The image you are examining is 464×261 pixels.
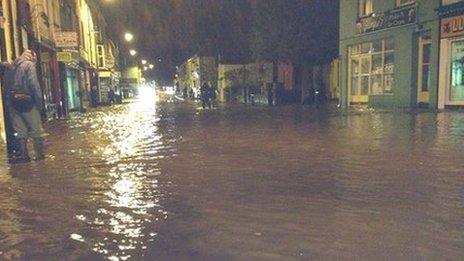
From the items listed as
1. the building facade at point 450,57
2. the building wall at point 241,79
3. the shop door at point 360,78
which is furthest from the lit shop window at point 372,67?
the building wall at point 241,79

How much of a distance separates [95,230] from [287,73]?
37878 millimetres

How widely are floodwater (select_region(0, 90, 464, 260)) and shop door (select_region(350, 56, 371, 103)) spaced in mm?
14342

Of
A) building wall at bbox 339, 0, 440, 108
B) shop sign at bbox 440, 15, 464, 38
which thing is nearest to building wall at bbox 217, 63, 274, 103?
building wall at bbox 339, 0, 440, 108

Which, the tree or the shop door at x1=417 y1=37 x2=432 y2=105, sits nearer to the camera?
the shop door at x1=417 y1=37 x2=432 y2=105

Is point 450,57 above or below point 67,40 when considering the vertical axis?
below

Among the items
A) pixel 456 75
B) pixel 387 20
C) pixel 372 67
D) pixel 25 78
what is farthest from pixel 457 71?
pixel 25 78

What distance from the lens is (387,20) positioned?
20953 mm

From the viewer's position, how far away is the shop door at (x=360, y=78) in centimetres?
2339

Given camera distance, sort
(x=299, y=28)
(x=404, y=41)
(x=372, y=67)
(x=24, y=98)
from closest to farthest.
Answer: (x=24, y=98)
(x=404, y=41)
(x=372, y=67)
(x=299, y=28)

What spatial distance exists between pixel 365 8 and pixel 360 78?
11.7ft

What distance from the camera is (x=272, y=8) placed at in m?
31.4

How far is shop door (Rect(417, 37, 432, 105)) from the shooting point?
19281 mm

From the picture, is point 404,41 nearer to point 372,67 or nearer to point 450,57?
point 450,57

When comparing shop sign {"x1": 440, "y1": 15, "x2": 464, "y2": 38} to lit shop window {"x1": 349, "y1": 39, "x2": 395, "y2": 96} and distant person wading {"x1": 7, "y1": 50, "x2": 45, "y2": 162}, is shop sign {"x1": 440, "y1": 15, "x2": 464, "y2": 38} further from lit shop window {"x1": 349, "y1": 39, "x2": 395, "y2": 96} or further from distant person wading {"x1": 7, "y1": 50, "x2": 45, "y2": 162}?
distant person wading {"x1": 7, "y1": 50, "x2": 45, "y2": 162}
